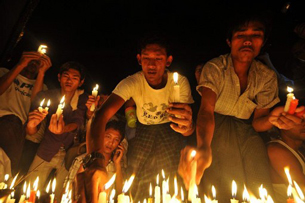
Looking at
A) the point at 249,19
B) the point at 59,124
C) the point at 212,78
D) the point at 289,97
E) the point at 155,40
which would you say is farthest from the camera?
the point at 59,124

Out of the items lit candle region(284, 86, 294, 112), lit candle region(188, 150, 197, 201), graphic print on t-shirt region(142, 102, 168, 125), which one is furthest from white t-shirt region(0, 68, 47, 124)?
lit candle region(284, 86, 294, 112)

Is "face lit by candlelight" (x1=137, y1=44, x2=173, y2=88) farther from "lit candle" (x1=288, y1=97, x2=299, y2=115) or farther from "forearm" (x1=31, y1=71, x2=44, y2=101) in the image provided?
"forearm" (x1=31, y1=71, x2=44, y2=101)

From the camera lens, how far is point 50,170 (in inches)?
177

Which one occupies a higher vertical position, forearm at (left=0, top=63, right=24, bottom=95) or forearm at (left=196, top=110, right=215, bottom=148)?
forearm at (left=0, top=63, right=24, bottom=95)

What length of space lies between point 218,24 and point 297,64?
2.78 m

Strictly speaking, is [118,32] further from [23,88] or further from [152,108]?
[152,108]

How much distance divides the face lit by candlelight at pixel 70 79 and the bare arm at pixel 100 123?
187 cm

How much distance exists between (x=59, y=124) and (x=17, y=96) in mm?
1245

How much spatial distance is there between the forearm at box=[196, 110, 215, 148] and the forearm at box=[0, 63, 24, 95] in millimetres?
3818

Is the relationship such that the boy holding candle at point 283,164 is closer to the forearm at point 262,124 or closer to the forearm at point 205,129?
the forearm at point 262,124

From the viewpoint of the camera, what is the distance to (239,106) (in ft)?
11.5

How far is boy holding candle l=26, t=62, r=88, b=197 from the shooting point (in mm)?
4258

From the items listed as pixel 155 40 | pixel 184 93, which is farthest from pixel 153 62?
pixel 184 93

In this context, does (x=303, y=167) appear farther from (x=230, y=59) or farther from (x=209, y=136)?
(x=230, y=59)
